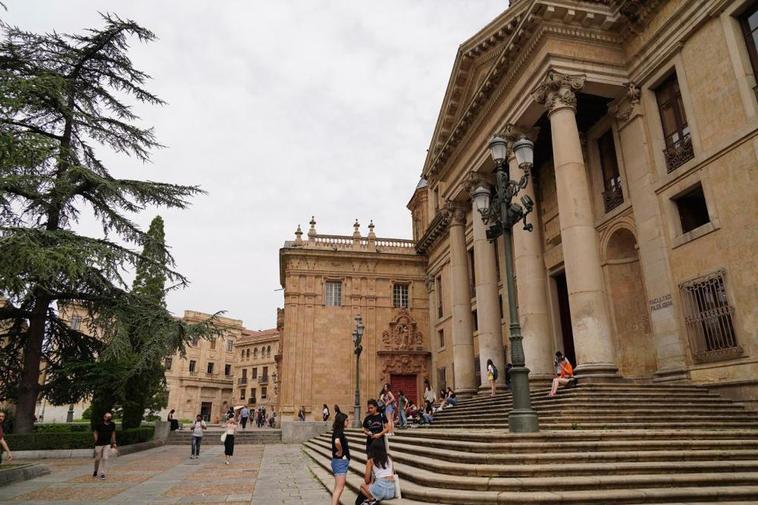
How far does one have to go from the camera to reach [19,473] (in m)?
11.2

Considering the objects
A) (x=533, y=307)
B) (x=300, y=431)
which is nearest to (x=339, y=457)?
(x=533, y=307)

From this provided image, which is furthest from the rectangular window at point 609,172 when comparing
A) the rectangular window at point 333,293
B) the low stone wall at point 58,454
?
the rectangular window at point 333,293

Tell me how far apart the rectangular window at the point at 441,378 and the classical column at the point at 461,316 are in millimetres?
10375

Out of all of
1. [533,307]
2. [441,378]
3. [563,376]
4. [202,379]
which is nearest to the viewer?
[563,376]

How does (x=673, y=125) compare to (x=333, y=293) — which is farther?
(x=333, y=293)

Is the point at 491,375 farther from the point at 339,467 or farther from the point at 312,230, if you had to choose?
the point at 312,230

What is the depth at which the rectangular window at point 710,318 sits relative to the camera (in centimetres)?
1045

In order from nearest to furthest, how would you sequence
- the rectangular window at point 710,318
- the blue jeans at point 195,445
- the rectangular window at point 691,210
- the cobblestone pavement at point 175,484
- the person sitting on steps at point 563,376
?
the cobblestone pavement at point 175,484, the rectangular window at point 710,318, the person sitting on steps at point 563,376, the rectangular window at point 691,210, the blue jeans at point 195,445

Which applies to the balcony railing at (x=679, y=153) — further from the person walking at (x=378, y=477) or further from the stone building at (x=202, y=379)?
the stone building at (x=202, y=379)

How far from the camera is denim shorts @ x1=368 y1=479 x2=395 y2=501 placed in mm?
6289

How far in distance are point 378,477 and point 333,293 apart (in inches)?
1018

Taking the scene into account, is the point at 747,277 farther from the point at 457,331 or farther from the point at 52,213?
the point at 52,213

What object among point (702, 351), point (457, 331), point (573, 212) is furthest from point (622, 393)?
point (457, 331)

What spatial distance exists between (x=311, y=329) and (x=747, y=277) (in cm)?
2401
